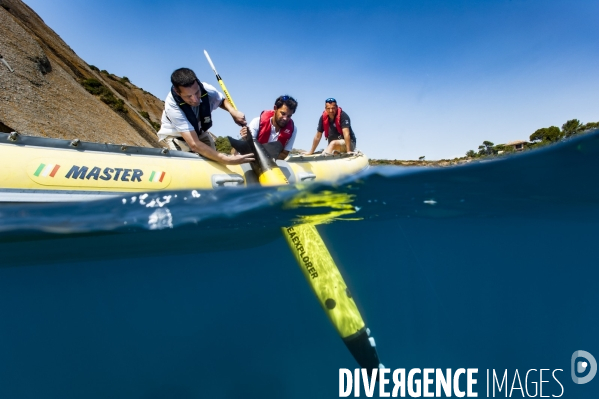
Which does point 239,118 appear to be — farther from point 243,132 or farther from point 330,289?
point 330,289

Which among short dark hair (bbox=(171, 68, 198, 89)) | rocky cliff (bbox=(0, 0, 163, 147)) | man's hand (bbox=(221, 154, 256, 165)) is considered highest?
rocky cliff (bbox=(0, 0, 163, 147))

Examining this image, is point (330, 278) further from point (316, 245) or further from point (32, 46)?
point (32, 46)

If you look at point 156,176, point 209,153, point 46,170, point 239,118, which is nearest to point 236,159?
point 209,153

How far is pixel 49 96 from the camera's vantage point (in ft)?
71.1

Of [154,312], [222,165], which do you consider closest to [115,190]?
[222,165]

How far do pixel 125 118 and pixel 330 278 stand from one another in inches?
1186

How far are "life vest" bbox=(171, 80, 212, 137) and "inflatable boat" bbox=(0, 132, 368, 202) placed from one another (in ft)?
1.76

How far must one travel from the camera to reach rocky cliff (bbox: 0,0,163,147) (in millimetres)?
18234

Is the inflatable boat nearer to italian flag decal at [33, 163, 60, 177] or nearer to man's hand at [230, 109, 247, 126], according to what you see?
italian flag decal at [33, 163, 60, 177]

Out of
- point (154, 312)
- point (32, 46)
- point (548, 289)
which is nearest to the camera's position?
point (154, 312)

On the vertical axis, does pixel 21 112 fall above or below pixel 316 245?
above

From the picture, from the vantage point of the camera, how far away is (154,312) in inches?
745

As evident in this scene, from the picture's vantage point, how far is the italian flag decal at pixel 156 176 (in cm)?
443

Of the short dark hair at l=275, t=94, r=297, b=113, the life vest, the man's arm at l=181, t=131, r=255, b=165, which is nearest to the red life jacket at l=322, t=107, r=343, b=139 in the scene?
the short dark hair at l=275, t=94, r=297, b=113
